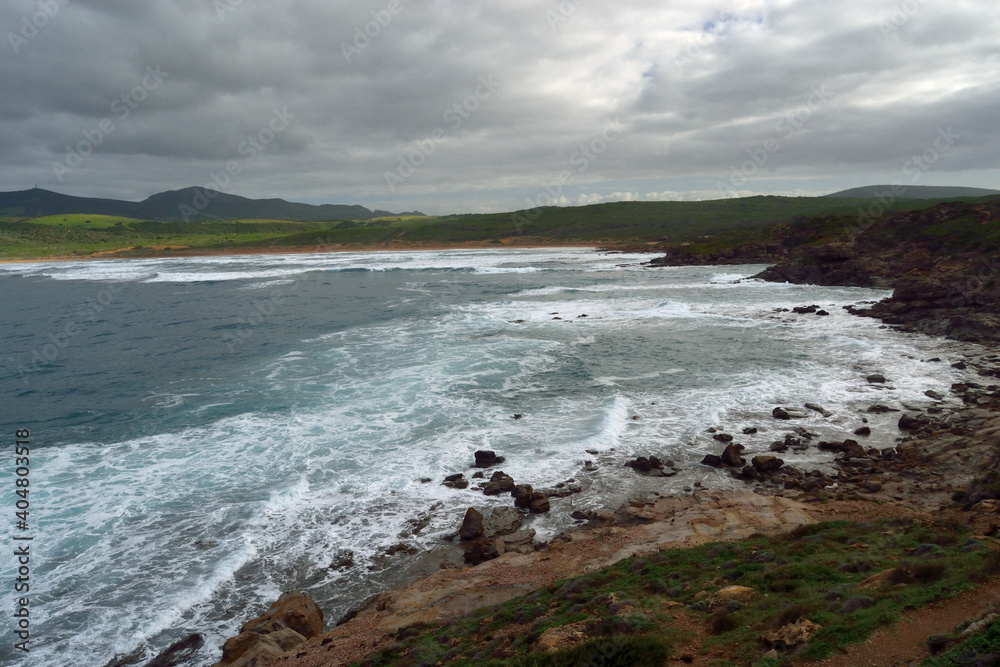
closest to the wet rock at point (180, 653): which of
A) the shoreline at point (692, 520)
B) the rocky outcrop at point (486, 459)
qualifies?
the shoreline at point (692, 520)

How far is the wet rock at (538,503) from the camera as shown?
13.8 metres

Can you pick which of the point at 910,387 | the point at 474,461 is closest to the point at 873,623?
the point at 474,461

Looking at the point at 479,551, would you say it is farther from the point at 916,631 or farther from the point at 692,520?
the point at 916,631

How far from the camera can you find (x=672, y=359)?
87.2ft

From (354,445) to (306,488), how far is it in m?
2.85

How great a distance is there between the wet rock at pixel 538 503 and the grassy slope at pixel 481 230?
4298 inches

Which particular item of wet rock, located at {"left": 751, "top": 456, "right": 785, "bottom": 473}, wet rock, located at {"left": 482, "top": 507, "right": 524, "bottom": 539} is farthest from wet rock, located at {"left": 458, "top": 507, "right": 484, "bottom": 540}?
wet rock, located at {"left": 751, "top": 456, "right": 785, "bottom": 473}

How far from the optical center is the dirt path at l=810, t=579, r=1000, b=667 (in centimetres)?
568

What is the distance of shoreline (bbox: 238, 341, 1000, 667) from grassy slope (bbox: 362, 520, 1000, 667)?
0.73 m

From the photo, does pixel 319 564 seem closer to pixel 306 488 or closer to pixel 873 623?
pixel 306 488

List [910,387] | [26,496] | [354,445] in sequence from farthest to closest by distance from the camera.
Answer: [910,387] → [354,445] → [26,496]

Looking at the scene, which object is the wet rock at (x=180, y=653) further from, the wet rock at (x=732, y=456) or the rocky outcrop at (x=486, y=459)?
the wet rock at (x=732, y=456)

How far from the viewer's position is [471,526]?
12.7 m

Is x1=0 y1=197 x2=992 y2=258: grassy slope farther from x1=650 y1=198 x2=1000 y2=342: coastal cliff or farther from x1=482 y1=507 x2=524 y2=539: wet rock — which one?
x1=482 y1=507 x2=524 y2=539: wet rock
